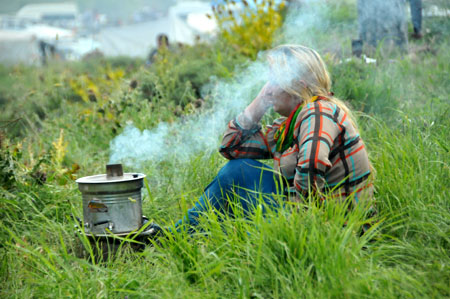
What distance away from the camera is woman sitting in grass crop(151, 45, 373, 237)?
9.48ft

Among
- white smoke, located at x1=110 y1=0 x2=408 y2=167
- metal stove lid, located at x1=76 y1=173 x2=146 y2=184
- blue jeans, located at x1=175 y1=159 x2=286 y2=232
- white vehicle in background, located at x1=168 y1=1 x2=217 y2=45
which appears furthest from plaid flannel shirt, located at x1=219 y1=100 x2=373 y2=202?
white vehicle in background, located at x1=168 y1=1 x2=217 y2=45

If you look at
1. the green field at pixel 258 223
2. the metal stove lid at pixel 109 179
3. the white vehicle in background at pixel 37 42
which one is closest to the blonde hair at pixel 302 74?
the green field at pixel 258 223

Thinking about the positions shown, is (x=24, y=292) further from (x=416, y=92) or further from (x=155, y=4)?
(x=155, y=4)

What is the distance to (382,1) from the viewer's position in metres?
6.78

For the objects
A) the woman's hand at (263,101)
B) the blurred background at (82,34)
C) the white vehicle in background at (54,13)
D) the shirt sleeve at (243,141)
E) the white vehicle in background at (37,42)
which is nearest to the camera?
the woman's hand at (263,101)

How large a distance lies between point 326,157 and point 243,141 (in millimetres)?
910

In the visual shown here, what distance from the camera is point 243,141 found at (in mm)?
3645

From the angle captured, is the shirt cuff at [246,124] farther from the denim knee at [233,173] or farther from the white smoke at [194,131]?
the white smoke at [194,131]

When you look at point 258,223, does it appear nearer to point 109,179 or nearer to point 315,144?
point 315,144

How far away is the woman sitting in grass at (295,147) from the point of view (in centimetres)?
289

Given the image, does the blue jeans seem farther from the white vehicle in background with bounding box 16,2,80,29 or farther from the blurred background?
the white vehicle in background with bounding box 16,2,80,29

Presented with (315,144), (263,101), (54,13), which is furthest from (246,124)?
(54,13)

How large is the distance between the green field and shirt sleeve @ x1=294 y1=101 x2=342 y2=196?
172 mm

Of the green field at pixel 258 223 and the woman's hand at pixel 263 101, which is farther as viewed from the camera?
the woman's hand at pixel 263 101
